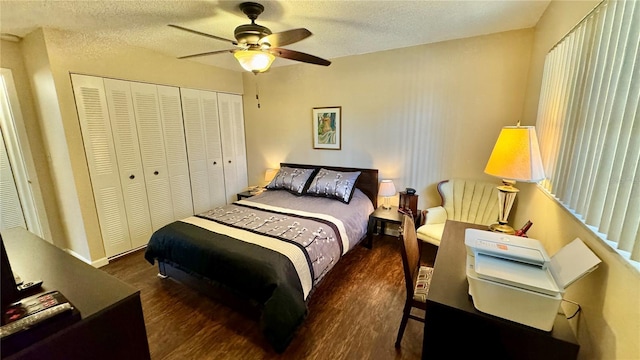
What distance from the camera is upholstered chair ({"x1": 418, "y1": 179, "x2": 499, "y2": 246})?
103 inches

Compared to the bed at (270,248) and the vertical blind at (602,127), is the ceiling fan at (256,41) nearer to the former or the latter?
the bed at (270,248)

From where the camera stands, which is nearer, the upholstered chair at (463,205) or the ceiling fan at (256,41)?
the ceiling fan at (256,41)

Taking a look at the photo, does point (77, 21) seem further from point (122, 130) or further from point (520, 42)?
point (520, 42)

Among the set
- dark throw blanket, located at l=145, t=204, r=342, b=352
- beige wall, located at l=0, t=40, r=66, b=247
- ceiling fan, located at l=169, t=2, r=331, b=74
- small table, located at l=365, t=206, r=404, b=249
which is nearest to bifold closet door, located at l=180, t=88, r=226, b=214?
dark throw blanket, located at l=145, t=204, r=342, b=352

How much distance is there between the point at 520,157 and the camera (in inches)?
58.2

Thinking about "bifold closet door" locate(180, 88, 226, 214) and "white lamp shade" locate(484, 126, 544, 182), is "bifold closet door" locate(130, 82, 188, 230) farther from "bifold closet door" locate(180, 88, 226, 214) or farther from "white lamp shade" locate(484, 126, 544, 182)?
"white lamp shade" locate(484, 126, 544, 182)

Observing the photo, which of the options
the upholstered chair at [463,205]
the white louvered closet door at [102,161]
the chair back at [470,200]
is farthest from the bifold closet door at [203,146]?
the chair back at [470,200]

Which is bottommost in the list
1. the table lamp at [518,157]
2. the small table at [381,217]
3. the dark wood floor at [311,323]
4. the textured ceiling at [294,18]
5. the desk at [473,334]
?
the dark wood floor at [311,323]

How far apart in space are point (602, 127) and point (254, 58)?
195 cm

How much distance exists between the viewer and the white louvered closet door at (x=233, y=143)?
157 inches

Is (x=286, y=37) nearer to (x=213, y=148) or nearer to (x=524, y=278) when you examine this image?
(x=524, y=278)

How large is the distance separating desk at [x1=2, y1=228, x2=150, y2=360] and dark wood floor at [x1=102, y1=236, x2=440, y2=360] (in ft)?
2.86

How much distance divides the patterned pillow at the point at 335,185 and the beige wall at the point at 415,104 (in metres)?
0.34

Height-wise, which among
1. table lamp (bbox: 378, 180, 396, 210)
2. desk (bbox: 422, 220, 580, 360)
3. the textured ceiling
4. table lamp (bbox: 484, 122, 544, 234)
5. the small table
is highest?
the textured ceiling
